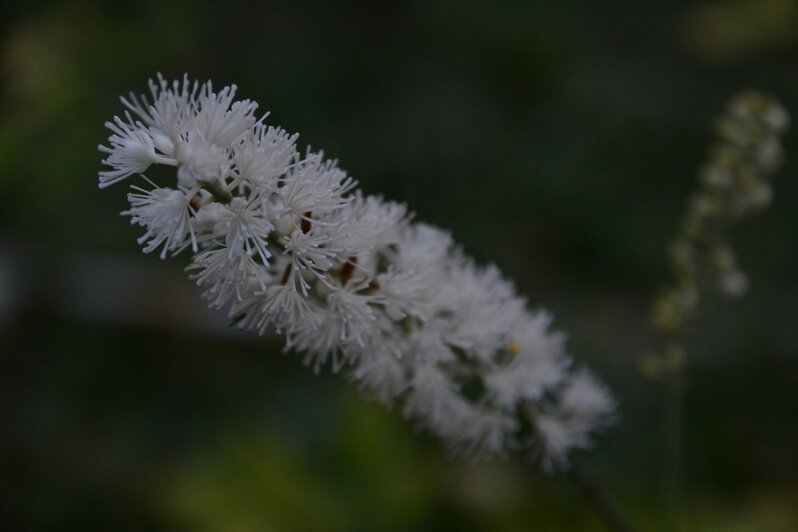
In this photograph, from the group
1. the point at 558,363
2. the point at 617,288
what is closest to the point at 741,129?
the point at 558,363

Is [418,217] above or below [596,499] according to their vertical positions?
above

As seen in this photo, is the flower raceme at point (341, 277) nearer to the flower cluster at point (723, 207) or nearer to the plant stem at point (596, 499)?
the plant stem at point (596, 499)

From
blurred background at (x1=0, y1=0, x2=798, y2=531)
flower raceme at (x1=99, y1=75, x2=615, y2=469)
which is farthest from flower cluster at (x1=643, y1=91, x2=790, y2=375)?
blurred background at (x1=0, y1=0, x2=798, y2=531)

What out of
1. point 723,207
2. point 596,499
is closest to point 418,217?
point 723,207

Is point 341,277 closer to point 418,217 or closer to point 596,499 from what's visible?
point 596,499

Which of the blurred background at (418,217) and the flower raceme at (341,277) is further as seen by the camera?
the blurred background at (418,217)

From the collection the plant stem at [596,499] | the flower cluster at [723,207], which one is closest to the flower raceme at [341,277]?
the plant stem at [596,499]

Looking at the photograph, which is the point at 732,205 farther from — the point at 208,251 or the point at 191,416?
the point at 191,416
